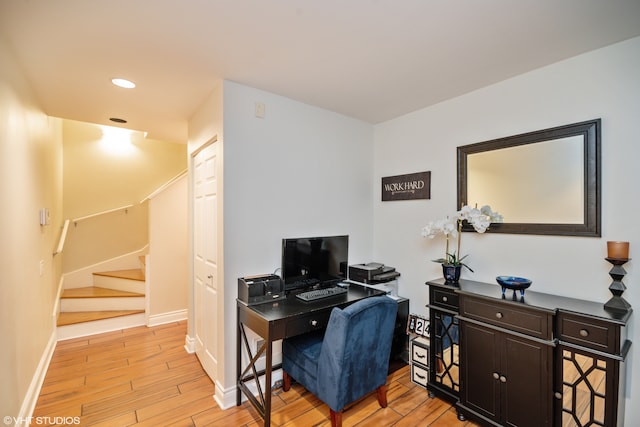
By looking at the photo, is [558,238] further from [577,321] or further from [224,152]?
[224,152]

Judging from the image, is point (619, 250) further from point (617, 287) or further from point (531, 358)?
point (531, 358)

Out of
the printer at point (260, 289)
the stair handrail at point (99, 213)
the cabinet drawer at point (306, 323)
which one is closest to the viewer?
the cabinet drawer at point (306, 323)

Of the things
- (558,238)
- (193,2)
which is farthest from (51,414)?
(558,238)

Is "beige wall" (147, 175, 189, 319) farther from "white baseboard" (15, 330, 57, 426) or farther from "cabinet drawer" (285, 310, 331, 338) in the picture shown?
"cabinet drawer" (285, 310, 331, 338)

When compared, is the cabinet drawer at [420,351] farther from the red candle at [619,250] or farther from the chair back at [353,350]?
the red candle at [619,250]

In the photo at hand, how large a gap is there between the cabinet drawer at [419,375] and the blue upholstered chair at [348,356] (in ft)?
1.45

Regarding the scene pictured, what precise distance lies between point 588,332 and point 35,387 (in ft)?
13.0

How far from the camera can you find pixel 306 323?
2020 mm

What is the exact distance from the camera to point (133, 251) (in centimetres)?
477

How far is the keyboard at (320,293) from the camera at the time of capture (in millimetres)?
2279

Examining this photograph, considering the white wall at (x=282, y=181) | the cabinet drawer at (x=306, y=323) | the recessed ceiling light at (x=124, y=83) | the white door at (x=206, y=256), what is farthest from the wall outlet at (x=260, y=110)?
the cabinet drawer at (x=306, y=323)

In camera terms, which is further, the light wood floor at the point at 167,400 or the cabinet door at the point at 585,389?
the light wood floor at the point at 167,400

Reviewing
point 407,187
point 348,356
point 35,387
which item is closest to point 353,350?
point 348,356

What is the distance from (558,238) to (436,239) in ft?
3.07
